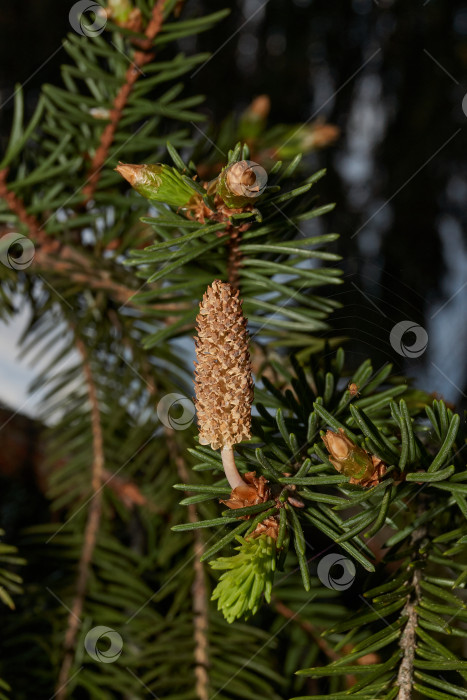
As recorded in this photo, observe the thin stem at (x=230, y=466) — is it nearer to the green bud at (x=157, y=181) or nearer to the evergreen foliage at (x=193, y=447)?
the evergreen foliage at (x=193, y=447)

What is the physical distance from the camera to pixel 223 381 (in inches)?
10.5

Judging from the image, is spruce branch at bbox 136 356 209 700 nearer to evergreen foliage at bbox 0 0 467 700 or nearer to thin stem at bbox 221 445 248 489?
evergreen foliage at bbox 0 0 467 700

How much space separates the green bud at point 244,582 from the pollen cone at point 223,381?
0.05 m

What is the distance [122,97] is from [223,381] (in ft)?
1.16

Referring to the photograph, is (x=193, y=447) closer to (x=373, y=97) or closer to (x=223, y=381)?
(x=223, y=381)

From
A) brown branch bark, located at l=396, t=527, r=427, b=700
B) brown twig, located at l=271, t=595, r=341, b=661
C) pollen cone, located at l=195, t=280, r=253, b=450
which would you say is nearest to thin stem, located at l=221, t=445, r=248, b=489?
pollen cone, located at l=195, t=280, r=253, b=450

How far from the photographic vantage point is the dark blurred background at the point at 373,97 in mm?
900

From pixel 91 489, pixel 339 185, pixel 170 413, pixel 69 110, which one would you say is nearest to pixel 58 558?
pixel 91 489

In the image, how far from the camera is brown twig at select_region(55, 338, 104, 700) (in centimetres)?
55

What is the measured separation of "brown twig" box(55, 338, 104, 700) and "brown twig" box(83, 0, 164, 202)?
0.16 meters

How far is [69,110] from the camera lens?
530 mm

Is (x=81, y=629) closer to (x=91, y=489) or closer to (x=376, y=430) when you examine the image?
(x=91, y=489)

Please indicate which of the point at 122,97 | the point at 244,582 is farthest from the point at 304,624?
the point at 122,97

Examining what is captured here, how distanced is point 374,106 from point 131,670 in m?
0.80
